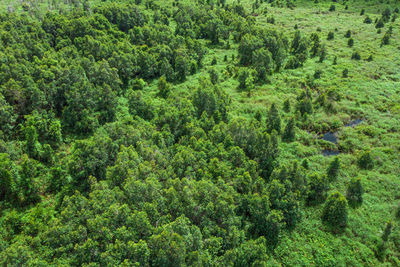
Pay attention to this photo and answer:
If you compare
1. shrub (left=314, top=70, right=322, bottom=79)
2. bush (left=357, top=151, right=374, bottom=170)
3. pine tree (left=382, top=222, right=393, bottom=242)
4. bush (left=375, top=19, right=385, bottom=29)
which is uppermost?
bush (left=375, top=19, right=385, bottom=29)

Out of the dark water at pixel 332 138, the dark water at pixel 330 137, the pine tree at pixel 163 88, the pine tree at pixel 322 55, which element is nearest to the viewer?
the dark water at pixel 332 138

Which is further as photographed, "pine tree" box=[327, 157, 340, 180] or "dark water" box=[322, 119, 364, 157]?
"dark water" box=[322, 119, 364, 157]

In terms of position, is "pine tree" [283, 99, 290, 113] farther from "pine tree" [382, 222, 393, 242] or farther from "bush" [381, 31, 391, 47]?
"bush" [381, 31, 391, 47]

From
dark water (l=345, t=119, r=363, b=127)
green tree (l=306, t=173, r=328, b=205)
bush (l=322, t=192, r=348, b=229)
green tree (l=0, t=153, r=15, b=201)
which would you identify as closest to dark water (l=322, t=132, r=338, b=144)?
dark water (l=345, t=119, r=363, b=127)

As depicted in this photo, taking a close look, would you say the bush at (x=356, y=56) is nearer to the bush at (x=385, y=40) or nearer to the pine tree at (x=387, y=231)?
the bush at (x=385, y=40)

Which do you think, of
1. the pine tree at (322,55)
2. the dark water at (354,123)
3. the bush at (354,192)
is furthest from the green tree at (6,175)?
the pine tree at (322,55)

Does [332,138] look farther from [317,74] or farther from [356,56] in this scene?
[356,56]
